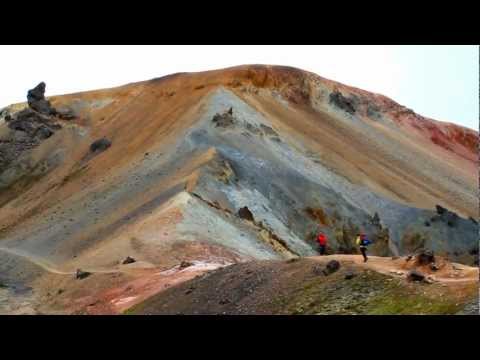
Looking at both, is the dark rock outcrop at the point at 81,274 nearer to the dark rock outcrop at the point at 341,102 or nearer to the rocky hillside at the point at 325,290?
the rocky hillside at the point at 325,290

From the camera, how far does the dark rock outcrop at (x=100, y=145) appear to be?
71.8 metres

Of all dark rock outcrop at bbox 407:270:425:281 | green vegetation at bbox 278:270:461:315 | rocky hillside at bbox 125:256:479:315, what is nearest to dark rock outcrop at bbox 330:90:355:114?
rocky hillside at bbox 125:256:479:315

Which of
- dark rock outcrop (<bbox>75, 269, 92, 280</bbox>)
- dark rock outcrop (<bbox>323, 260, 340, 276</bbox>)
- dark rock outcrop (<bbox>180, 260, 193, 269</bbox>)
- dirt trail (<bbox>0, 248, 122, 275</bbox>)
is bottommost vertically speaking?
dirt trail (<bbox>0, 248, 122, 275</bbox>)

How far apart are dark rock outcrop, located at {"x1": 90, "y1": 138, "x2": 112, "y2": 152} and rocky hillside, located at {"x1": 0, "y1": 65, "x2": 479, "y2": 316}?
232 mm

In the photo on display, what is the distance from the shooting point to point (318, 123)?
7638 cm

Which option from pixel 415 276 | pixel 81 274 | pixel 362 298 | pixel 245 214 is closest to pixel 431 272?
pixel 415 276

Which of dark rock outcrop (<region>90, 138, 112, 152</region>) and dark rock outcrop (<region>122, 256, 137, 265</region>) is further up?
dark rock outcrop (<region>90, 138, 112, 152</region>)

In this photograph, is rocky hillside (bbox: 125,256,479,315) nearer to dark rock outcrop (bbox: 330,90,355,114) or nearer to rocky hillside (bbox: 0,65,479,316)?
rocky hillside (bbox: 0,65,479,316)

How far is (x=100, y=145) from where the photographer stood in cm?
7231

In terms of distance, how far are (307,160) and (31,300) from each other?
30.5m

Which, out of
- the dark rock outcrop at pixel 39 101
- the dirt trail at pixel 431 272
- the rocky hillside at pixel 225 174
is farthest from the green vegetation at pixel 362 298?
the dark rock outcrop at pixel 39 101

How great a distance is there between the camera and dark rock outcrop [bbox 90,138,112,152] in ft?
235

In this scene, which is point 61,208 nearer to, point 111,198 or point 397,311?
point 111,198
